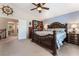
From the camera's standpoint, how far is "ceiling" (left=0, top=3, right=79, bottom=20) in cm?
233

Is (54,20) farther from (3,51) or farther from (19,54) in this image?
(3,51)

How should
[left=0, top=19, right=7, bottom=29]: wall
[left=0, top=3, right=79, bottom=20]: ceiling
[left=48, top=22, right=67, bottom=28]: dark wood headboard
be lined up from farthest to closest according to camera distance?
1. [left=48, top=22, right=67, bottom=28]: dark wood headboard
2. [left=0, top=19, right=7, bottom=29]: wall
3. [left=0, top=3, right=79, bottom=20]: ceiling

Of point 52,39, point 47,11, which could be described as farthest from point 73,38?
point 47,11

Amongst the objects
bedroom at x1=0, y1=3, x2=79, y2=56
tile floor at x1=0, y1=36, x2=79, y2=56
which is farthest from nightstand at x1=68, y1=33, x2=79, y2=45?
tile floor at x1=0, y1=36, x2=79, y2=56

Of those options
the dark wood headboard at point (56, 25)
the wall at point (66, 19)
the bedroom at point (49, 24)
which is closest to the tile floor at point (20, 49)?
the bedroom at point (49, 24)

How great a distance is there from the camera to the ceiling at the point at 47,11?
2333 mm

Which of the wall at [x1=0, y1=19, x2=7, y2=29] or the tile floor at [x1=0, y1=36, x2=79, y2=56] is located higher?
the wall at [x1=0, y1=19, x2=7, y2=29]

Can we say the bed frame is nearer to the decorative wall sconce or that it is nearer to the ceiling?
the ceiling

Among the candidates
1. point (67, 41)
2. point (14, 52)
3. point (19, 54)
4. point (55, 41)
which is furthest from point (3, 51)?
point (67, 41)

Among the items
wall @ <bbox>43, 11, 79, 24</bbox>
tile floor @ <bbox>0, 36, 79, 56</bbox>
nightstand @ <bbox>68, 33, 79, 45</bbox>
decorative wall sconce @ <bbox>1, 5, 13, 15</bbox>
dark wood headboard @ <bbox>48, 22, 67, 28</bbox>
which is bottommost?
tile floor @ <bbox>0, 36, 79, 56</bbox>

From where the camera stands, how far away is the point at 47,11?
104 inches

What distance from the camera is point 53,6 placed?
7.86ft

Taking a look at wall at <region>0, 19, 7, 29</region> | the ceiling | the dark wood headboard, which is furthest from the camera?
the dark wood headboard

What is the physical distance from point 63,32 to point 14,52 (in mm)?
1328
